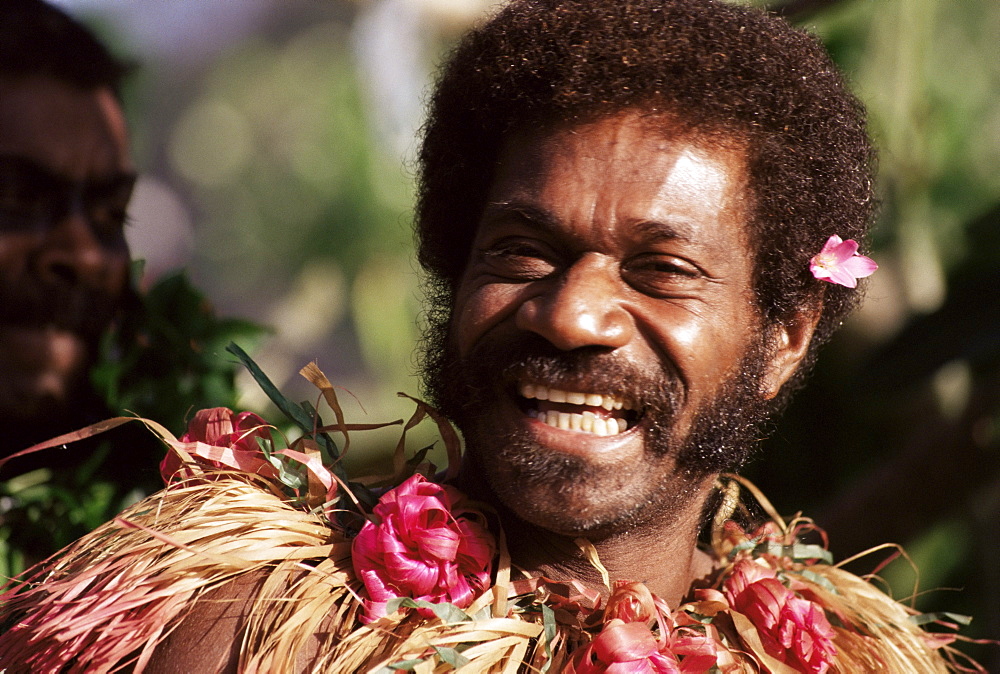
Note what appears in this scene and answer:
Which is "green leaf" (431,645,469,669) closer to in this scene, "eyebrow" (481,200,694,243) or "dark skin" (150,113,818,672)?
"dark skin" (150,113,818,672)

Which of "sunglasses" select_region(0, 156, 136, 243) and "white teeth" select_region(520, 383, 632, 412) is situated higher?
"sunglasses" select_region(0, 156, 136, 243)

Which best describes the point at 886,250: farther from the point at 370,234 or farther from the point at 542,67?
the point at 370,234

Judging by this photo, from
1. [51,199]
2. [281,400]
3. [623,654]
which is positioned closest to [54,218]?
[51,199]

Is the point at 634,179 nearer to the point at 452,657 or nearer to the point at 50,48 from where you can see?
Answer: the point at 452,657

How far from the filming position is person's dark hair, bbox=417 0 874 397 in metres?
2.09

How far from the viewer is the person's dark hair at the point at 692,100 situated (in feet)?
6.86

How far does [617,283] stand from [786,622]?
78 centimetres

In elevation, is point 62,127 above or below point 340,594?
above

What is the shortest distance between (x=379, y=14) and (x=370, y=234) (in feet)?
18.1

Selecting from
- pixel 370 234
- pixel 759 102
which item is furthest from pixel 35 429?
pixel 370 234

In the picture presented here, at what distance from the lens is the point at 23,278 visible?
8.98ft

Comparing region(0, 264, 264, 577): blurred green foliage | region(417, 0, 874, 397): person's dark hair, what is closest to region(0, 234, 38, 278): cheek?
region(0, 264, 264, 577): blurred green foliage

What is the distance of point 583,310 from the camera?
6.46ft

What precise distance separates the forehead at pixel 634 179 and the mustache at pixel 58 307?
4.48 feet
